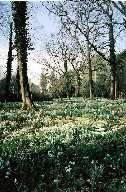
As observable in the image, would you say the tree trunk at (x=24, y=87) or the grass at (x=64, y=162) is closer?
the grass at (x=64, y=162)

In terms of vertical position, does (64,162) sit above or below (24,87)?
below

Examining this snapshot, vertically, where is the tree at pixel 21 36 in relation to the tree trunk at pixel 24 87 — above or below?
above

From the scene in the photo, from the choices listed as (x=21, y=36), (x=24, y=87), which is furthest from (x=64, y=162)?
(x=21, y=36)

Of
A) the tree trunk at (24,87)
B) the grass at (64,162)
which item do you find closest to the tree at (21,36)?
the tree trunk at (24,87)

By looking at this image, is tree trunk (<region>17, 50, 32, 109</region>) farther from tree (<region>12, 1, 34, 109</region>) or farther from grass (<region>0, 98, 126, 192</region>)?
grass (<region>0, 98, 126, 192</region>)

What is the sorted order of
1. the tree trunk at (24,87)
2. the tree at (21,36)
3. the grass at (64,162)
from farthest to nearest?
1. the tree at (21,36)
2. the tree trunk at (24,87)
3. the grass at (64,162)

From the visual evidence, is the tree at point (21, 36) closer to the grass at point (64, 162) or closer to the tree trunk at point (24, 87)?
the tree trunk at point (24, 87)

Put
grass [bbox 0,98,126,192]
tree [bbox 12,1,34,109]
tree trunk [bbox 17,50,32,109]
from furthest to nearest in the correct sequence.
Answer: tree [bbox 12,1,34,109] < tree trunk [bbox 17,50,32,109] < grass [bbox 0,98,126,192]

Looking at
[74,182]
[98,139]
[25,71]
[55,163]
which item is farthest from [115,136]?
[25,71]

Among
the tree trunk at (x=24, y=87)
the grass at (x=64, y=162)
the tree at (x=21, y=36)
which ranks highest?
the tree at (x=21, y=36)

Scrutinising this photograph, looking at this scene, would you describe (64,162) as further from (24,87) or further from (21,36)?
(21,36)

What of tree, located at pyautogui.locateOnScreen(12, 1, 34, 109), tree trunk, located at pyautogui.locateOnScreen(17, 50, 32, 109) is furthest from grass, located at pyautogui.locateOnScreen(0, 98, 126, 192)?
tree, located at pyautogui.locateOnScreen(12, 1, 34, 109)

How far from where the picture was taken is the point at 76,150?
27.4 feet

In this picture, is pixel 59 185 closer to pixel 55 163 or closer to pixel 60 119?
pixel 55 163
